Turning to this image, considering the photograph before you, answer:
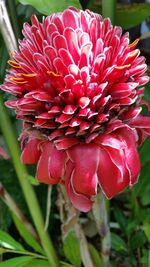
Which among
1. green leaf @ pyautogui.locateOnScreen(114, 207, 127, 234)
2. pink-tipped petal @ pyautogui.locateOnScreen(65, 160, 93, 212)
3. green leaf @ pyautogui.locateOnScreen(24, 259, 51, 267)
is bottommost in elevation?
green leaf @ pyautogui.locateOnScreen(114, 207, 127, 234)

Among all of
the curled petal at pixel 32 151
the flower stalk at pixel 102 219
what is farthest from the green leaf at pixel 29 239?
the curled petal at pixel 32 151

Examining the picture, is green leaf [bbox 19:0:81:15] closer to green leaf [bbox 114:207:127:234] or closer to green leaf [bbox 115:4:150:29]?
green leaf [bbox 115:4:150:29]

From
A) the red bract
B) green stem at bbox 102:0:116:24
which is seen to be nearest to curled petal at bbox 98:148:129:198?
the red bract

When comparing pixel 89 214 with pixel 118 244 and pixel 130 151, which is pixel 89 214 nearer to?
pixel 118 244

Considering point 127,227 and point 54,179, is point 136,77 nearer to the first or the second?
point 54,179

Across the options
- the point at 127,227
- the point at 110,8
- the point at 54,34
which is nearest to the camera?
the point at 54,34

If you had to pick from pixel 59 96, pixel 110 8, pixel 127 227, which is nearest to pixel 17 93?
pixel 59 96

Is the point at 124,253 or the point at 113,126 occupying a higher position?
the point at 113,126
